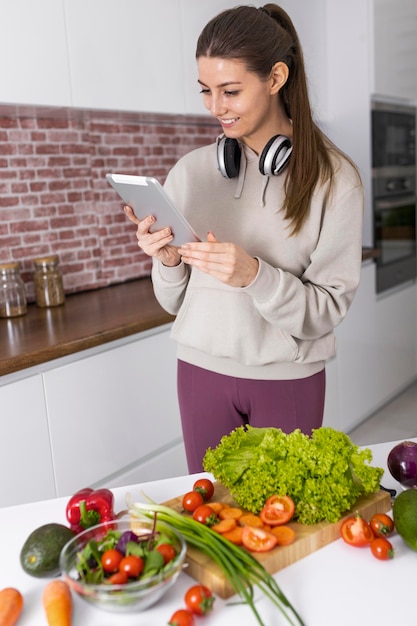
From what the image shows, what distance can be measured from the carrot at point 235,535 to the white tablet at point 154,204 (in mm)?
702

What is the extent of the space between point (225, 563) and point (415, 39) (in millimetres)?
3784

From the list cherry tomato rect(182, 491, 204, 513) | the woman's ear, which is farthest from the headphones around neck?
cherry tomato rect(182, 491, 204, 513)

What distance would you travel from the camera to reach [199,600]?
923 millimetres

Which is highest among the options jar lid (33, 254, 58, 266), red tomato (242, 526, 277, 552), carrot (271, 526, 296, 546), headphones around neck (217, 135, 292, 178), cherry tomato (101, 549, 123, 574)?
headphones around neck (217, 135, 292, 178)

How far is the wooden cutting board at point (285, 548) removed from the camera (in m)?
0.99

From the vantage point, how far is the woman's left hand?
1495 mm

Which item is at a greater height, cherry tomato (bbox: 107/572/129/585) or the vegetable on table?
the vegetable on table

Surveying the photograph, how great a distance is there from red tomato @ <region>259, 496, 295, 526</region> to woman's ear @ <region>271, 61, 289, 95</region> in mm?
979

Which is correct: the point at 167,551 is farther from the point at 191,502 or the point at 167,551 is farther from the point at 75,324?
the point at 75,324

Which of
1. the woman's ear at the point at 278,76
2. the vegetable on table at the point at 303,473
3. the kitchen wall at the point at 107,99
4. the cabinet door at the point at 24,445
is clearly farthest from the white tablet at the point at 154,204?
the kitchen wall at the point at 107,99

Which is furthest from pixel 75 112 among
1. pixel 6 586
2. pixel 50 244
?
pixel 6 586

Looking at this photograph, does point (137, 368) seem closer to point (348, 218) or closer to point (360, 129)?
point (348, 218)

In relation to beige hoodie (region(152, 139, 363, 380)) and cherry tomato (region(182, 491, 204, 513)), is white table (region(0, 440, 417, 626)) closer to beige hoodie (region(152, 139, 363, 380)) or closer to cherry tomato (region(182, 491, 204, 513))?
cherry tomato (region(182, 491, 204, 513))

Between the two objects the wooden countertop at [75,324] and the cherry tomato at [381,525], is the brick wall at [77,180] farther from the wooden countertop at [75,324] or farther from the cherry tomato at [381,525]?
the cherry tomato at [381,525]
